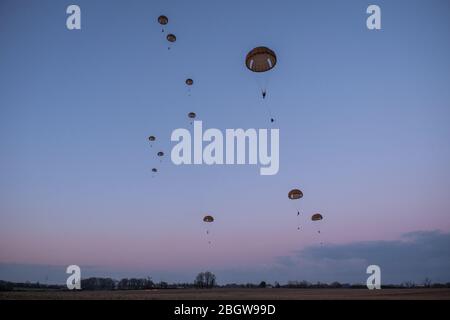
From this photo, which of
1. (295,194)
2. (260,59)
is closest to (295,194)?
(295,194)

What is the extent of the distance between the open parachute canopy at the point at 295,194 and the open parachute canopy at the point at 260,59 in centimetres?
1345

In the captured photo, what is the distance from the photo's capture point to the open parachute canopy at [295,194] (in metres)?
31.7

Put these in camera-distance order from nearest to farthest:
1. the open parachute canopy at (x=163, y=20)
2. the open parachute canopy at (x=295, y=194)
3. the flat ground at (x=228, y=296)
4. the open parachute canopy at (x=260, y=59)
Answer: the open parachute canopy at (x=260, y=59), the open parachute canopy at (x=163, y=20), the open parachute canopy at (x=295, y=194), the flat ground at (x=228, y=296)

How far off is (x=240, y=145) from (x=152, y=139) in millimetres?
13186

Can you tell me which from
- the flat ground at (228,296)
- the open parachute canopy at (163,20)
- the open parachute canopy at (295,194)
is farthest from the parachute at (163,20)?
the flat ground at (228,296)

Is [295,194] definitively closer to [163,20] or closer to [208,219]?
[208,219]

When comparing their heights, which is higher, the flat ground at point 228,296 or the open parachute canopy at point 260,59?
the open parachute canopy at point 260,59

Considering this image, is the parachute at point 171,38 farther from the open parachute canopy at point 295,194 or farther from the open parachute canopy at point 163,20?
the open parachute canopy at point 295,194

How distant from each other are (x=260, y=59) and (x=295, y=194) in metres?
14.5

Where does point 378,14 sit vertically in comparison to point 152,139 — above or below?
above
